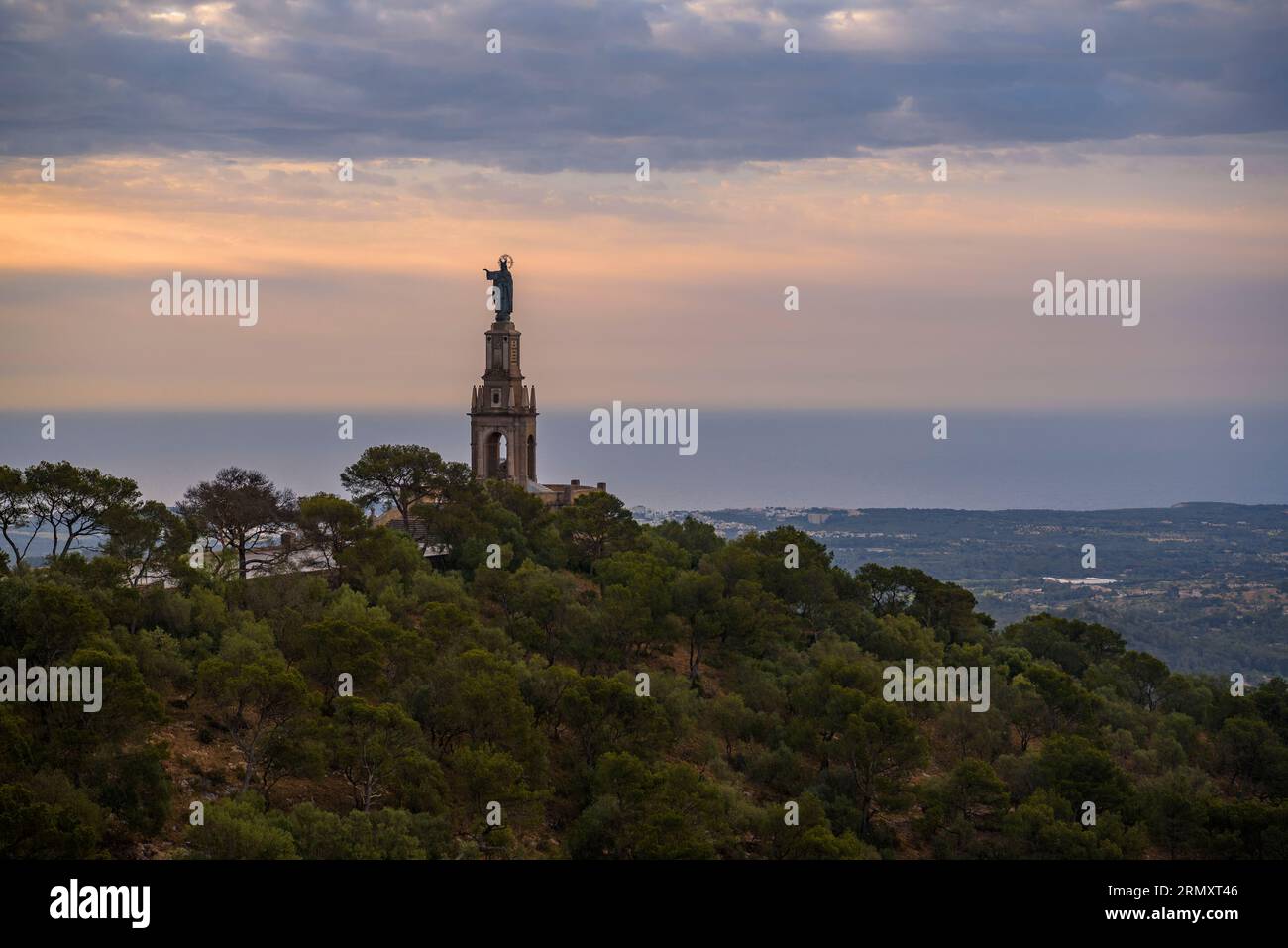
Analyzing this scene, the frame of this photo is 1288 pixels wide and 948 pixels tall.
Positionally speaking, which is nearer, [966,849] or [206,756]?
[206,756]

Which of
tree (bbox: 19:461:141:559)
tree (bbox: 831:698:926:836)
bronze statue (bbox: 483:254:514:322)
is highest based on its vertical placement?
bronze statue (bbox: 483:254:514:322)

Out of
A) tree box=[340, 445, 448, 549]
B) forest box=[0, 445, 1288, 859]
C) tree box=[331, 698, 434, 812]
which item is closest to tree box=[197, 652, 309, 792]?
forest box=[0, 445, 1288, 859]

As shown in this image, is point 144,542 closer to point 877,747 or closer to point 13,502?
point 13,502

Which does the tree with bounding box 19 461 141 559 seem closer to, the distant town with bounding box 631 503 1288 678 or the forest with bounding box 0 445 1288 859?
the forest with bounding box 0 445 1288 859

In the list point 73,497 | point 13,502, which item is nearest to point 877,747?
point 73,497

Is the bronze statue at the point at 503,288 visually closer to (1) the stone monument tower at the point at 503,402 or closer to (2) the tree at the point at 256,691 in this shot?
(1) the stone monument tower at the point at 503,402

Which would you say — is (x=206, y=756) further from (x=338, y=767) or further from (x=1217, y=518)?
(x=1217, y=518)
